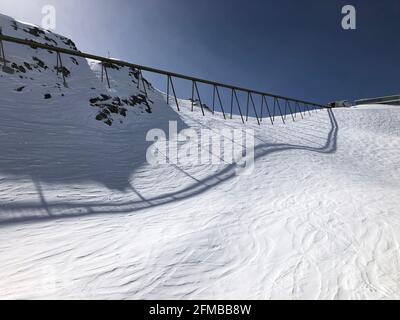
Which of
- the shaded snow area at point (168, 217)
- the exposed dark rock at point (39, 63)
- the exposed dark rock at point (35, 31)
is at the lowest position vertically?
the shaded snow area at point (168, 217)

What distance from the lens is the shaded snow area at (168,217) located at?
456 cm

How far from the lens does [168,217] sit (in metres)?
7.50

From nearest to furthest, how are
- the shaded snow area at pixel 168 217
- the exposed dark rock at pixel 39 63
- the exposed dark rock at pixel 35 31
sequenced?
the shaded snow area at pixel 168 217, the exposed dark rock at pixel 39 63, the exposed dark rock at pixel 35 31

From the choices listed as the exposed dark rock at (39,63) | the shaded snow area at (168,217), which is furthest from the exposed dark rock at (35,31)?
the shaded snow area at (168,217)

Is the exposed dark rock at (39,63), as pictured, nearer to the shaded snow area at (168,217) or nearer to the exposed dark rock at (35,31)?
the shaded snow area at (168,217)

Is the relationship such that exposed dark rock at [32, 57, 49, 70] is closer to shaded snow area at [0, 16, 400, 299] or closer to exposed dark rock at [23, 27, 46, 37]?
shaded snow area at [0, 16, 400, 299]

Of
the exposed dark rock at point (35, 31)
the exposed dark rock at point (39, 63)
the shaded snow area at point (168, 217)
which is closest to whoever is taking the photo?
the shaded snow area at point (168, 217)

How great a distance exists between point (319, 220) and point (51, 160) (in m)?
8.90

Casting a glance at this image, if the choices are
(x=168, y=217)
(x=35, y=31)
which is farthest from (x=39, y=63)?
(x=168, y=217)

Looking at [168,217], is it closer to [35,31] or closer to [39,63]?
[39,63]

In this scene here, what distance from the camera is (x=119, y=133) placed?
15.2 metres

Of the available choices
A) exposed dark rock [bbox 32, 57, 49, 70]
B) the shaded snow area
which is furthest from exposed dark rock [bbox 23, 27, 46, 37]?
the shaded snow area

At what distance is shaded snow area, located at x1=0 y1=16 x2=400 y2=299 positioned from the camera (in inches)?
180

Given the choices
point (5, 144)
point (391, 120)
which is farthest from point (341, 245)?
point (391, 120)
